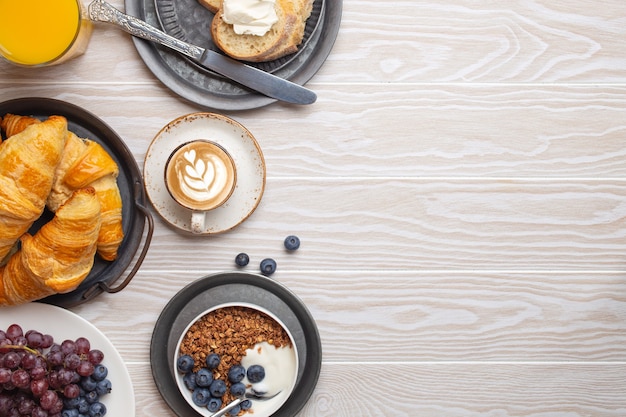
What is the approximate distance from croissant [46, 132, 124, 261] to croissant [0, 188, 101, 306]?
0.04 meters

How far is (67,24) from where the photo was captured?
140cm

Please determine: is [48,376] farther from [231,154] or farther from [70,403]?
[231,154]

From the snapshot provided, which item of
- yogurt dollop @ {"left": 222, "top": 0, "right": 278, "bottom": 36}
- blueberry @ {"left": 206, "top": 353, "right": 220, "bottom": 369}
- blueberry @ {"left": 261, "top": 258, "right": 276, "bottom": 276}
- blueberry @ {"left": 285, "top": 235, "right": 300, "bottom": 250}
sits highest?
yogurt dollop @ {"left": 222, "top": 0, "right": 278, "bottom": 36}

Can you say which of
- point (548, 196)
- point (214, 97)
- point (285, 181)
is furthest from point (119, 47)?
point (548, 196)

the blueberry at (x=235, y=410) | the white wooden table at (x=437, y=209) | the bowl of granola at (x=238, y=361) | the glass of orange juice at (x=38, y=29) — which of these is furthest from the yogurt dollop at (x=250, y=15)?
the blueberry at (x=235, y=410)

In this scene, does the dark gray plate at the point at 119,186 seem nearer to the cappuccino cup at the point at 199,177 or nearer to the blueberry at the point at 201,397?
the cappuccino cup at the point at 199,177

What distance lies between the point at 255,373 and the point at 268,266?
0.24m

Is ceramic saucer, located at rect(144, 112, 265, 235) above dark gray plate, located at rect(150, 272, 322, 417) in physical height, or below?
above

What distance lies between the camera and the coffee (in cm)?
140

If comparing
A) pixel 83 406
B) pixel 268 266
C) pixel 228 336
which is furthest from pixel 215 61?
pixel 83 406

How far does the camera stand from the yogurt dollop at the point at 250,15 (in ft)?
4.64

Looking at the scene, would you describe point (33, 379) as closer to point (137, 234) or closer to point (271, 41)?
point (137, 234)

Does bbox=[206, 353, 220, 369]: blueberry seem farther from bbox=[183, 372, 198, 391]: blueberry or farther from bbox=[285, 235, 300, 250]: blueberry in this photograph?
bbox=[285, 235, 300, 250]: blueberry

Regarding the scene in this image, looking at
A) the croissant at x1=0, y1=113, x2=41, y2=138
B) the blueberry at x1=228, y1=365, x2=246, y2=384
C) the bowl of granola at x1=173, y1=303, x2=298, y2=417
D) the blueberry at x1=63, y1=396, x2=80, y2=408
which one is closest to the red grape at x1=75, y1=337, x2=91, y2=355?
the blueberry at x1=63, y1=396, x2=80, y2=408
